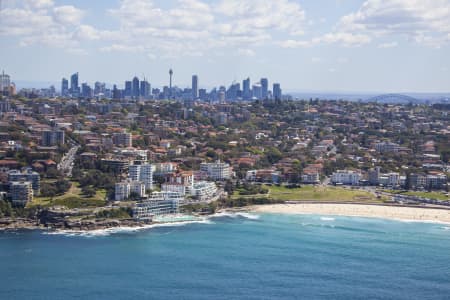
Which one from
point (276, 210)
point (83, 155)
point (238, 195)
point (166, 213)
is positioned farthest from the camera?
point (83, 155)

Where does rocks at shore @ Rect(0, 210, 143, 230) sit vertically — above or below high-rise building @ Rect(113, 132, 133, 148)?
below

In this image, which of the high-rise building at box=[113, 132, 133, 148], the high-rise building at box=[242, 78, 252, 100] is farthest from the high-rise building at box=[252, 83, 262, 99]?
the high-rise building at box=[113, 132, 133, 148]

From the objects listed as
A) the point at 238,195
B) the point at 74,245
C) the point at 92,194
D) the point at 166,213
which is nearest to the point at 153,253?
the point at 74,245

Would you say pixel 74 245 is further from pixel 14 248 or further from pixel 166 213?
pixel 166 213

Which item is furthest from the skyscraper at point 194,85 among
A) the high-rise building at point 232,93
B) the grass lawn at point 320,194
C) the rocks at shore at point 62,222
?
the rocks at shore at point 62,222

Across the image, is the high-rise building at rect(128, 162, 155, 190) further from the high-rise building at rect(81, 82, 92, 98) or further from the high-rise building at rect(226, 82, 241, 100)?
the high-rise building at rect(226, 82, 241, 100)

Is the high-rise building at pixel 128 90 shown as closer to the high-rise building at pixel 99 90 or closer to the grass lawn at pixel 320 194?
the high-rise building at pixel 99 90
